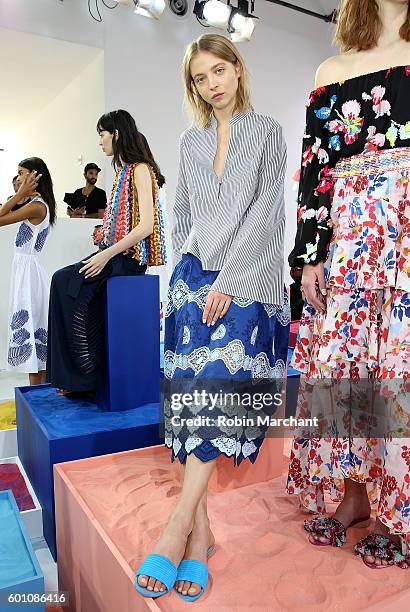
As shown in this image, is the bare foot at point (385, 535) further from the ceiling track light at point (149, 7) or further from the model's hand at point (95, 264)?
the ceiling track light at point (149, 7)

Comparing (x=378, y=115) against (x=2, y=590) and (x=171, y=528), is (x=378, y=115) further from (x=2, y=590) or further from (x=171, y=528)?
(x=2, y=590)

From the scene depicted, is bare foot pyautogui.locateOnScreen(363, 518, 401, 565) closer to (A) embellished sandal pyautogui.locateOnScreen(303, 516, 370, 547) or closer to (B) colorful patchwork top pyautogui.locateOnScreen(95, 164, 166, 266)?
(A) embellished sandal pyautogui.locateOnScreen(303, 516, 370, 547)

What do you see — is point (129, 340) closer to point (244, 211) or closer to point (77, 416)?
point (77, 416)

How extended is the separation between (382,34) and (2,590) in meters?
1.49

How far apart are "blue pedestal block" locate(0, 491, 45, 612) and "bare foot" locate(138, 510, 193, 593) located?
26 centimetres

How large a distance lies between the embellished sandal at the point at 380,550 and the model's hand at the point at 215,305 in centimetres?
64

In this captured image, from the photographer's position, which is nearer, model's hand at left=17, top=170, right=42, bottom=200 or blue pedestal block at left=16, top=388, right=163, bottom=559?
blue pedestal block at left=16, top=388, right=163, bottom=559

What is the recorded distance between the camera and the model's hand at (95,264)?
7.31 ft

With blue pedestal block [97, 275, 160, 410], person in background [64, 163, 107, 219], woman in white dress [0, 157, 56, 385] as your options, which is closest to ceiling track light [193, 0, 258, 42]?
person in background [64, 163, 107, 219]

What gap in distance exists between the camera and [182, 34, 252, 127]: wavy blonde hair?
1.43 m

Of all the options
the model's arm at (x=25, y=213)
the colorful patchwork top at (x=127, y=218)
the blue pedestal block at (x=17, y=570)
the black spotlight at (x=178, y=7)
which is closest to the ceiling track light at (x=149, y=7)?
the black spotlight at (x=178, y=7)

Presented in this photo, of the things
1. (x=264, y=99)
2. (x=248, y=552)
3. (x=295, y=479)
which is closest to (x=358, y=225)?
(x=295, y=479)

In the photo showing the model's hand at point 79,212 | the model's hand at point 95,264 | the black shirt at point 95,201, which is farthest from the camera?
the model's hand at point 79,212

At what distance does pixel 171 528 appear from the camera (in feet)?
4.05
